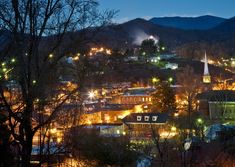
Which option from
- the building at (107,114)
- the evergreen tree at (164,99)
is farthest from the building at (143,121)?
the evergreen tree at (164,99)

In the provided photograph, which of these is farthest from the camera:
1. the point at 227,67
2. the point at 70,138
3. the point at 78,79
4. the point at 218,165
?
the point at 227,67

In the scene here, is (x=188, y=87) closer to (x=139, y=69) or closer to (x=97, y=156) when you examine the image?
(x=139, y=69)

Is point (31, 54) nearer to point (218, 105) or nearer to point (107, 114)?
point (107, 114)

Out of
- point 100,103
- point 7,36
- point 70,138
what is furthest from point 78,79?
point 100,103

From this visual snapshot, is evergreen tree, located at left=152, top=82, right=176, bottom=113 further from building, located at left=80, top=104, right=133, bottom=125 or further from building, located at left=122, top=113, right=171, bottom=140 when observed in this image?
building, located at left=122, top=113, right=171, bottom=140

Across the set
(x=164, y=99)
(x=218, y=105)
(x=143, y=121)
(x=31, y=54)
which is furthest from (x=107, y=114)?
(x=31, y=54)

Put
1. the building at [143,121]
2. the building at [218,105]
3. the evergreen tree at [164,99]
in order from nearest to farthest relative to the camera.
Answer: the building at [143,121] → the building at [218,105] → the evergreen tree at [164,99]

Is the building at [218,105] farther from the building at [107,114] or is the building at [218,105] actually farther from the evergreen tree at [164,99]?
the building at [107,114]

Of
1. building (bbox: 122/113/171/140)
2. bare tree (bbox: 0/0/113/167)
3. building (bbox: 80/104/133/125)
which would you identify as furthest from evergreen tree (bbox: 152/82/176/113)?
bare tree (bbox: 0/0/113/167)
